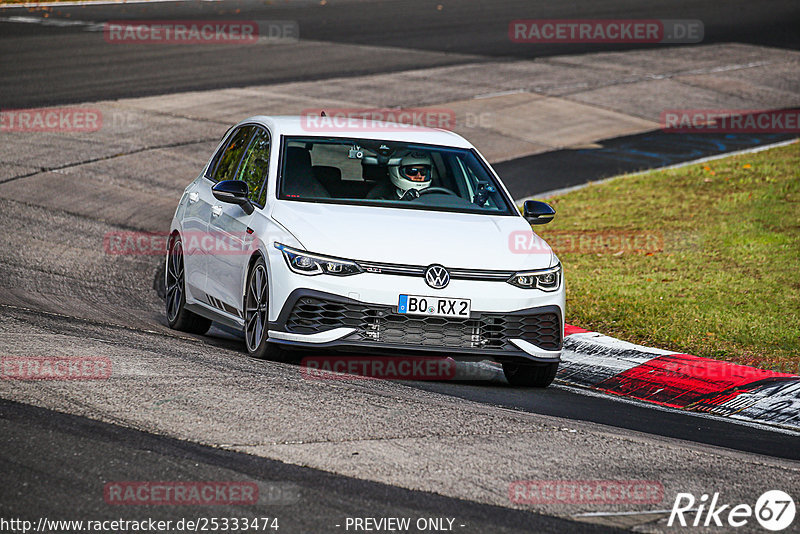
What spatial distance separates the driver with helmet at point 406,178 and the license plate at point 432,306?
4.35 ft

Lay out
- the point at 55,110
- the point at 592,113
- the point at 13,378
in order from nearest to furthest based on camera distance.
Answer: the point at 13,378 → the point at 55,110 → the point at 592,113

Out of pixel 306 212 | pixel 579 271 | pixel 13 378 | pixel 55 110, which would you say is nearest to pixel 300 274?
pixel 306 212

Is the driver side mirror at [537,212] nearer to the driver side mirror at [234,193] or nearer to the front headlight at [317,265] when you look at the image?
the front headlight at [317,265]

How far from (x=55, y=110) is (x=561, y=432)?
15034mm

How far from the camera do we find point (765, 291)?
11.3 m

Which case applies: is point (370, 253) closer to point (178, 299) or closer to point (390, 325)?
point (390, 325)

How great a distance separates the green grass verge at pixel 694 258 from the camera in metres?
10.1

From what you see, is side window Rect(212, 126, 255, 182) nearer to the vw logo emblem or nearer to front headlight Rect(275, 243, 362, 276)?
front headlight Rect(275, 243, 362, 276)

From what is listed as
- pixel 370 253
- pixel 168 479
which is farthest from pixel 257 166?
pixel 168 479

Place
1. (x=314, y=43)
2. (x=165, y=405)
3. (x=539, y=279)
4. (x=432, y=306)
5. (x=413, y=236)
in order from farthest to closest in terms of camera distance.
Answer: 1. (x=314, y=43)
2. (x=539, y=279)
3. (x=413, y=236)
4. (x=432, y=306)
5. (x=165, y=405)

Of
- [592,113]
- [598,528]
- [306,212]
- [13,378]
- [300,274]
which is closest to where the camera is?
[598,528]

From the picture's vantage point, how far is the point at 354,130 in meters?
9.55

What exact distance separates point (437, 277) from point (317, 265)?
767mm

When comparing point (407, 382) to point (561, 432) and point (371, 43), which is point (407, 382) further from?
point (371, 43)
